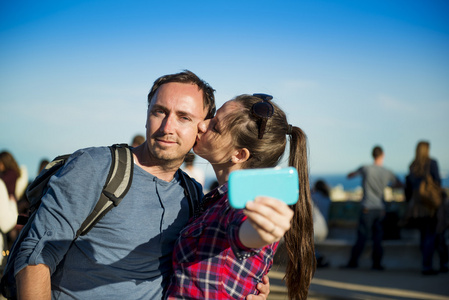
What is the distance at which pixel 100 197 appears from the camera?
84.5 inches

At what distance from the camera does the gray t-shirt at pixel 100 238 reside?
1988 millimetres

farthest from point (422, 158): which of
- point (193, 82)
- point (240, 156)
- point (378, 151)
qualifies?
Result: point (193, 82)

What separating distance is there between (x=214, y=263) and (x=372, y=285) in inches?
233

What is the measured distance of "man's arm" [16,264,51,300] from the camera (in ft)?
6.19

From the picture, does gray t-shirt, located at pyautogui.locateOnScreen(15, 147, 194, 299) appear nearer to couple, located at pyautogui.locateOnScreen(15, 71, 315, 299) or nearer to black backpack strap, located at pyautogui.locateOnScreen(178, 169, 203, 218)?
couple, located at pyautogui.locateOnScreen(15, 71, 315, 299)

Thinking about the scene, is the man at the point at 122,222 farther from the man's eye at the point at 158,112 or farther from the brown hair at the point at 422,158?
the brown hair at the point at 422,158

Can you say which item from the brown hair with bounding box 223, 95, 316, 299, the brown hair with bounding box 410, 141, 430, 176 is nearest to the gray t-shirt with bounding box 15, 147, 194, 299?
the brown hair with bounding box 223, 95, 316, 299

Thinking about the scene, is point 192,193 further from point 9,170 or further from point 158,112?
point 9,170

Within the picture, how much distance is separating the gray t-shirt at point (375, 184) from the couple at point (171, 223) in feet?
19.3

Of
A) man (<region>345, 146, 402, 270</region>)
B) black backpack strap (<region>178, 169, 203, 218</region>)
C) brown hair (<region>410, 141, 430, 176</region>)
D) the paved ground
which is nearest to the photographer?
black backpack strap (<region>178, 169, 203, 218</region>)

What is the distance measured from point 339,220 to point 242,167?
8117 millimetres

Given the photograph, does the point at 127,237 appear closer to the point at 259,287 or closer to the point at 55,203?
the point at 55,203

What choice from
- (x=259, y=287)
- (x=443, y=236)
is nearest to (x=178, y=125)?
(x=259, y=287)

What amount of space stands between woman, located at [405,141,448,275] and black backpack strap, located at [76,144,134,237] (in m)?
6.40
